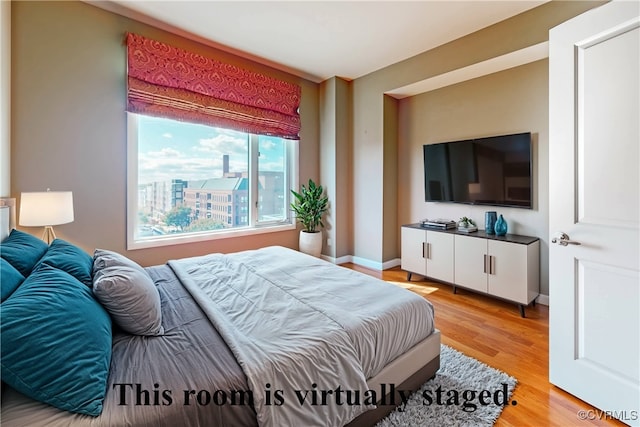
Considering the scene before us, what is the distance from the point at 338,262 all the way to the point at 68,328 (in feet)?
12.4

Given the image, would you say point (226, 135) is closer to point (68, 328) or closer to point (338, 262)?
point (338, 262)

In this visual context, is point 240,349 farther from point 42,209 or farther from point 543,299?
point 543,299

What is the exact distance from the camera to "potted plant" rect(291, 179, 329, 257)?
4.28 meters

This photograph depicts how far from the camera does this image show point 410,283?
3646 mm

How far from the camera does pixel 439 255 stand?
11.1 feet

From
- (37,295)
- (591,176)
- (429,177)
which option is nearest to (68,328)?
(37,295)

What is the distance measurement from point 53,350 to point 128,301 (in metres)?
0.39

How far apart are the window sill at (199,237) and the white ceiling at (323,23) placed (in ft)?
7.33

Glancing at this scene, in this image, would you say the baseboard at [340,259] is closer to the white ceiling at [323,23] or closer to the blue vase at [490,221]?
the blue vase at [490,221]

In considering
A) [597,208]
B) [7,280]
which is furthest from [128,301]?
[597,208]

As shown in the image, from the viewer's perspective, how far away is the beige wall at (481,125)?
2955mm

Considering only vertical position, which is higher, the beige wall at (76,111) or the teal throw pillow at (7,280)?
the beige wall at (76,111)

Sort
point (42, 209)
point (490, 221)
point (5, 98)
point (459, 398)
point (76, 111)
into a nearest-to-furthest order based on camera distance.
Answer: point (459, 398) → point (42, 209) → point (5, 98) → point (76, 111) → point (490, 221)

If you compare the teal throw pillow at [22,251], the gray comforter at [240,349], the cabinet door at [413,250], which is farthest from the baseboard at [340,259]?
the teal throw pillow at [22,251]
